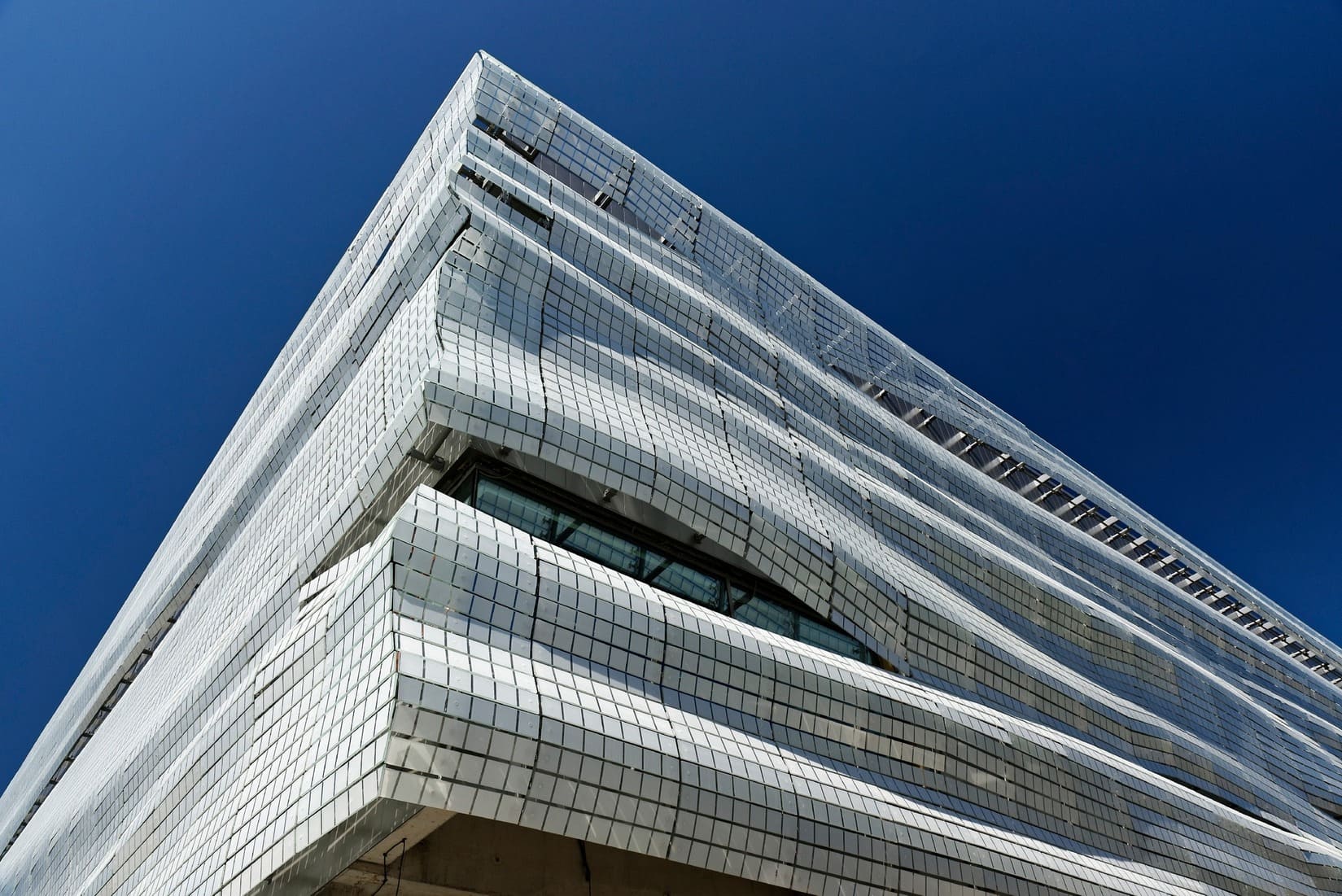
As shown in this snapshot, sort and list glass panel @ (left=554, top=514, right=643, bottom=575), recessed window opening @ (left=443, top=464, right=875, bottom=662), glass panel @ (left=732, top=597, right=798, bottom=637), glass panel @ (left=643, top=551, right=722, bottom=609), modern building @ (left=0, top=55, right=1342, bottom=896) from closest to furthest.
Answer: modern building @ (left=0, top=55, right=1342, bottom=896)
recessed window opening @ (left=443, top=464, right=875, bottom=662)
glass panel @ (left=554, top=514, right=643, bottom=575)
glass panel @ (left=643, top=551, right=722, bottom=609)
glass panel @ (left=732, top=597, right=798, bottom=637)

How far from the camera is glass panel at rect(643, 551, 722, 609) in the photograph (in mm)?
25062

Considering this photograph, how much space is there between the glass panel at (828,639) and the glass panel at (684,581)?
3209 millimetres

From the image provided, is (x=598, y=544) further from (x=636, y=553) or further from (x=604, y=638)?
(x=604, y=638)

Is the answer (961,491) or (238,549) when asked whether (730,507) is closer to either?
(238,549)

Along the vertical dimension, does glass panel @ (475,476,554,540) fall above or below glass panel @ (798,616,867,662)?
below

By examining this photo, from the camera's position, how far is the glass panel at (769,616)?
26.3 meters

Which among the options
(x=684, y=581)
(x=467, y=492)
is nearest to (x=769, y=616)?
(x=684, y=581)

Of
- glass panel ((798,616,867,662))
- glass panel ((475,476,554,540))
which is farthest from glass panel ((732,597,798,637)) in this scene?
glass panel ((475,476,554,540))

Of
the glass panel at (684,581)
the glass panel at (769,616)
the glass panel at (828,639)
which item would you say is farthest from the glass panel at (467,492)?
the glass panel at (828,639)

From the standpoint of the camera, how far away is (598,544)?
24078 mm

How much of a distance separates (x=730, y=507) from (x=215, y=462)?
42.4 meters

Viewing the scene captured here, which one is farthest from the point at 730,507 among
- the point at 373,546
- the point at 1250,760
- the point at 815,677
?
the point at 1250,760

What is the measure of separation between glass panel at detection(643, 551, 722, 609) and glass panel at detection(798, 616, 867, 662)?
3.21 metres

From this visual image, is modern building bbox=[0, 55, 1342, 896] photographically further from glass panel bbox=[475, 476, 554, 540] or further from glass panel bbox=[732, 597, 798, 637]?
glass panel bbox=[732, 597, 798, 637]
